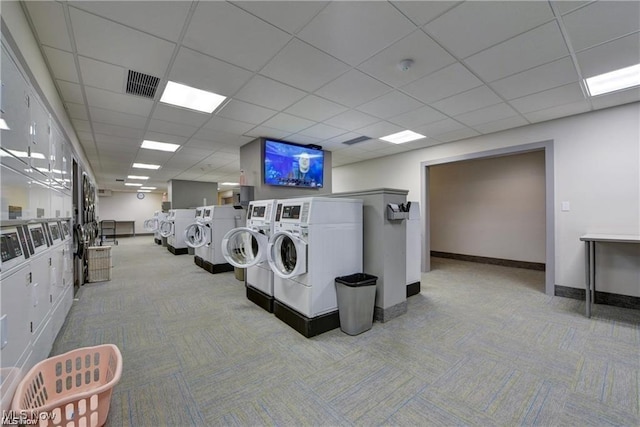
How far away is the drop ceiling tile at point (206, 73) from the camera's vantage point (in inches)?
94.8

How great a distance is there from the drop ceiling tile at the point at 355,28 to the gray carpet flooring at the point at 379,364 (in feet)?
8.61

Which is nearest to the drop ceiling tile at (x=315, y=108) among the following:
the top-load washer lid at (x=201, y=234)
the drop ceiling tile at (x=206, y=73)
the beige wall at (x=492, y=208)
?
the drop ceiling tile at (x=206, y=73)

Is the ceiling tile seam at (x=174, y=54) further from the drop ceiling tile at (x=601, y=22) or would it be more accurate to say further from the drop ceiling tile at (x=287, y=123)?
the drop ceiling tile at (x=601, y=22)

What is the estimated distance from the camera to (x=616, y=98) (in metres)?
3.20

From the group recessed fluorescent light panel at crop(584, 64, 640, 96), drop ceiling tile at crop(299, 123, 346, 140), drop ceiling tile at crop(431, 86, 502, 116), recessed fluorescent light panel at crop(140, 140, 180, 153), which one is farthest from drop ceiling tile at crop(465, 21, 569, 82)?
recessed fluorescent light panel at crop(140, 140, 180, 153)

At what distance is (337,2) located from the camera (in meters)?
1.78

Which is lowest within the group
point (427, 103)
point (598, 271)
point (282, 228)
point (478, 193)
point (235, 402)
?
point (235, 402)

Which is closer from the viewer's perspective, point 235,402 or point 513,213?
point 235,402

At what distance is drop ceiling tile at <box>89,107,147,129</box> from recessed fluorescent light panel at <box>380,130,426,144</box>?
13.0 ft

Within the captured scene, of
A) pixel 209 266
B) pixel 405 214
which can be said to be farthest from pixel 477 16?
pixel 209 266

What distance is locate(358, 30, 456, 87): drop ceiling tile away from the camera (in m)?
2.22

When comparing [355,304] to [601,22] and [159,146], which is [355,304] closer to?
[601,22]

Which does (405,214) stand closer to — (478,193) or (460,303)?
(460,303)

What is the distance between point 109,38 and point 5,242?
172 cm
